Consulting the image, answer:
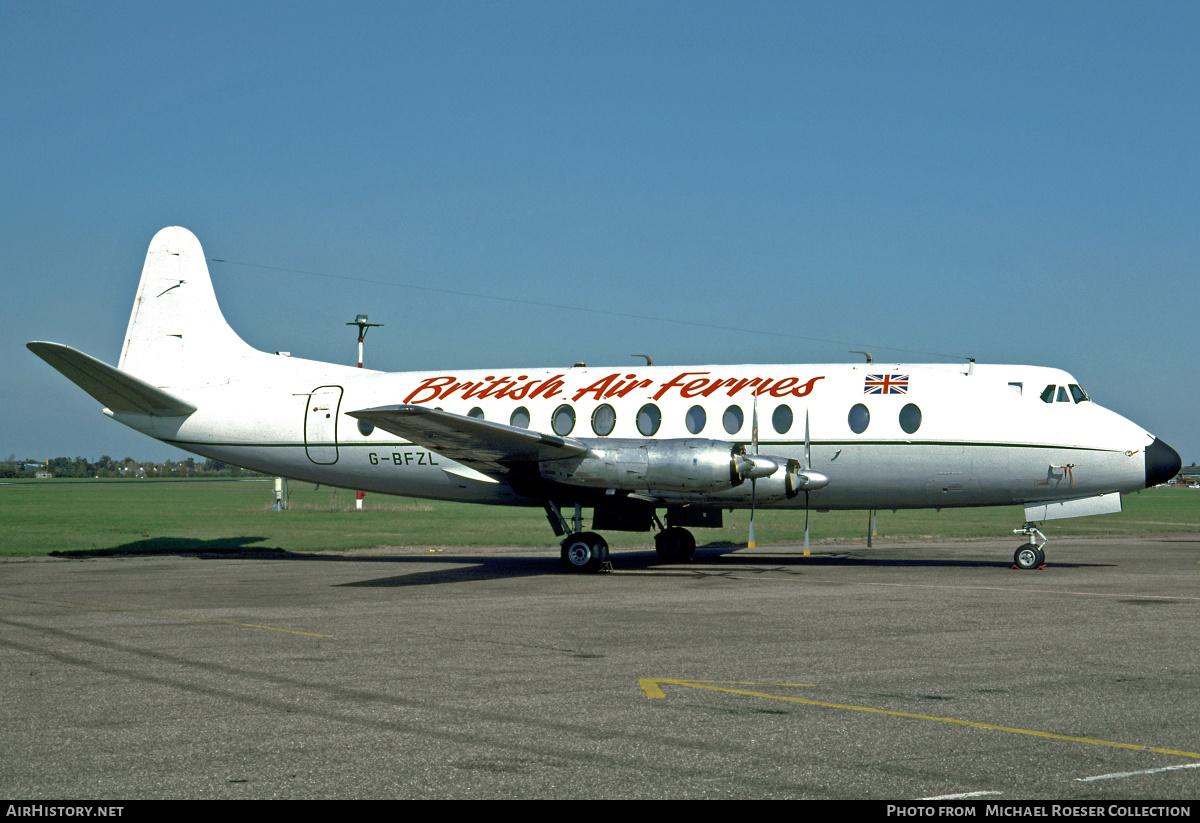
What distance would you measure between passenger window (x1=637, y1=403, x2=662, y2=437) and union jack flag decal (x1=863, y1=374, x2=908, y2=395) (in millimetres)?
4426

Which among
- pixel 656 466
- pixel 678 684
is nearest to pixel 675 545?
pixel 656 466

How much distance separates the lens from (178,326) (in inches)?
1073

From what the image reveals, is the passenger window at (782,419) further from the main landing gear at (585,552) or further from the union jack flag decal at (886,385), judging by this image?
the main landing gear at (585,552)

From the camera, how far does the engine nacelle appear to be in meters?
20.4

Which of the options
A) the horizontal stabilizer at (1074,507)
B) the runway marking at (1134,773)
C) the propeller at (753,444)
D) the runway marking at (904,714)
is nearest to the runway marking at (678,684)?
the runway marking at (904,714)

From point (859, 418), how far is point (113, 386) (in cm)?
1716

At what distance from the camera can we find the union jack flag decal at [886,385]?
22.8 meters

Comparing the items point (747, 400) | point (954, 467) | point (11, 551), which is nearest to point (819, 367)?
point (747, 400)

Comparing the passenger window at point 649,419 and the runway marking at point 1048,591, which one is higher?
the passenger window at point 649,419

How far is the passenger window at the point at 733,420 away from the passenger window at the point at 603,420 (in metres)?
2.44

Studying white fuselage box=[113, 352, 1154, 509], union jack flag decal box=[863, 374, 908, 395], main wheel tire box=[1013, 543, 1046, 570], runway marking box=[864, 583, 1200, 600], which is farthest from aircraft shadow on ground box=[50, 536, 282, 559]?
main wheel tire box=[1013, 543, 1046, 570]

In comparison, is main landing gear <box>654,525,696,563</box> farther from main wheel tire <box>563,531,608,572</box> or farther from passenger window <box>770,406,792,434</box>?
passenger window <box>770,406,792,434</box>

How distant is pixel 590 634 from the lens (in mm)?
12898
